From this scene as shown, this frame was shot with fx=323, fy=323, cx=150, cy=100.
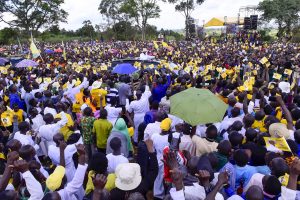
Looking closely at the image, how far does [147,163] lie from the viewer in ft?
15.2

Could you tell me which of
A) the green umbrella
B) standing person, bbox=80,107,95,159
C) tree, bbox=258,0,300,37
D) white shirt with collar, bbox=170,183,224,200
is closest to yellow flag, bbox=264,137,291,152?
the green umbrella

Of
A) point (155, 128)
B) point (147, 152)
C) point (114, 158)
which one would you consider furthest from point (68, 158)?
point (155, 128)

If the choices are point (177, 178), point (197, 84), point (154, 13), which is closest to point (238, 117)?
point (177, 178)

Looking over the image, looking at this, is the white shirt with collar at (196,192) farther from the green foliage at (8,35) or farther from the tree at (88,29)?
the tree at (88,29)

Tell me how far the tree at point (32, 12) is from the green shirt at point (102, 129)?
1376 inches

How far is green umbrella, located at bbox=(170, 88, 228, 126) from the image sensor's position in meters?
4.36

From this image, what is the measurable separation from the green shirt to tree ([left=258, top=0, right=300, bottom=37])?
119ft

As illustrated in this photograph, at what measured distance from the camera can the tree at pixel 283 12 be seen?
3866 centimetres

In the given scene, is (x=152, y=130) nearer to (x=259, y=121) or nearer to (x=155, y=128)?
(x=155, y=128)

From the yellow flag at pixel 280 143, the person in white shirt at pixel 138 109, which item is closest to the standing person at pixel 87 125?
the person in white shirt at pixel 138 109

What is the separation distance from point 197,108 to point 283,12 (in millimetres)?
39608

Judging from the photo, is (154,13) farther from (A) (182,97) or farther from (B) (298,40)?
(A) (182,97)

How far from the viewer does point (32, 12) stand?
3725cm

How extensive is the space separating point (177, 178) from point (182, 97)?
2170 mm
